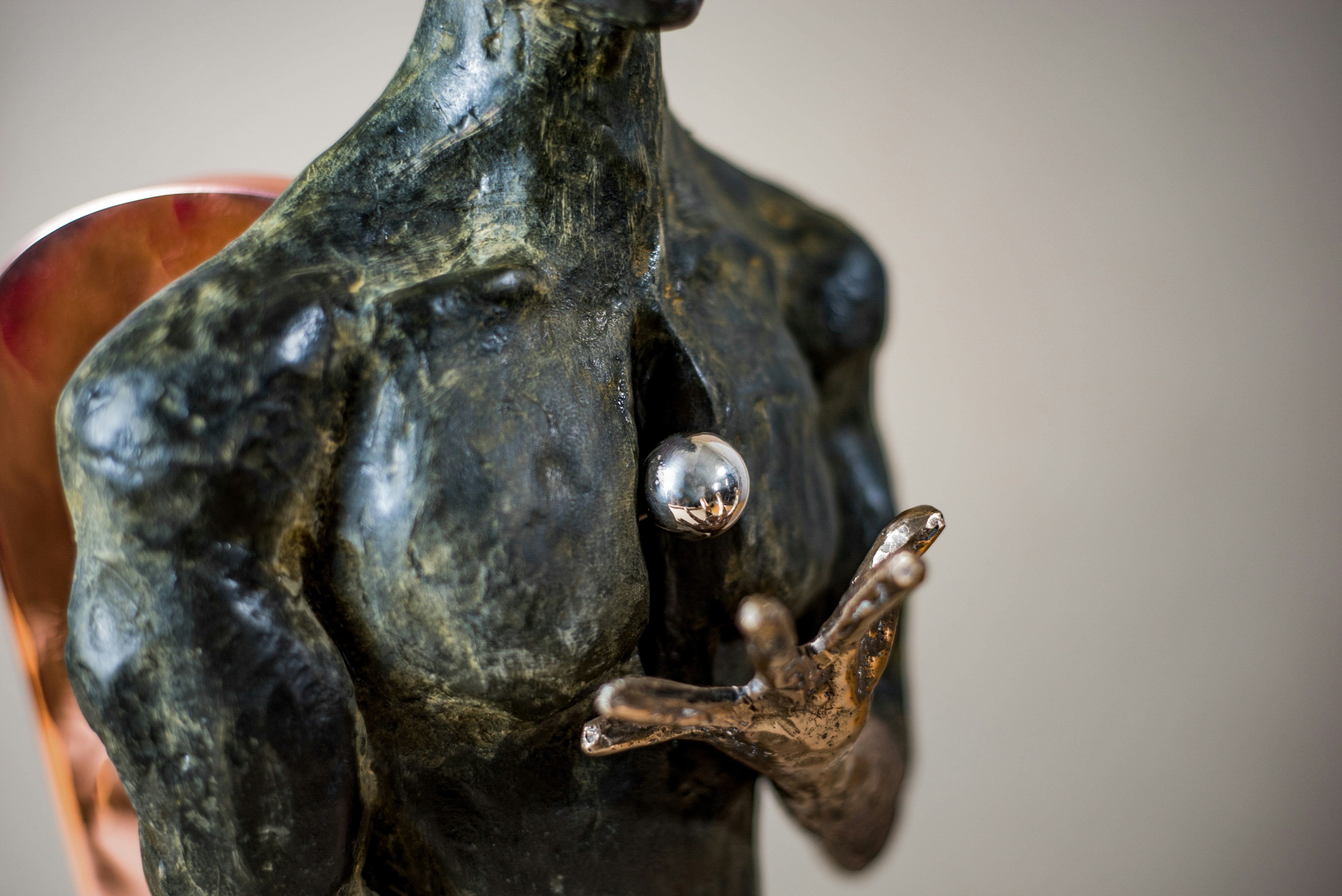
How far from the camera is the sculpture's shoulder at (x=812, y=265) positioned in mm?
892

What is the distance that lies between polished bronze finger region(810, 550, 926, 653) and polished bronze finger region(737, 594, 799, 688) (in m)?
0.02

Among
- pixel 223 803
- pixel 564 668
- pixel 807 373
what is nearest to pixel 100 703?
pixel 223 803

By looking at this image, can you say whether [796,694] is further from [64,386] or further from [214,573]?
[64,386]

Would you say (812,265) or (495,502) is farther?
(812,265)

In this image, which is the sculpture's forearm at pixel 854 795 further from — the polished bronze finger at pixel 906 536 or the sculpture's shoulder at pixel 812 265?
the sculpture's shoulder at pixel 812 265

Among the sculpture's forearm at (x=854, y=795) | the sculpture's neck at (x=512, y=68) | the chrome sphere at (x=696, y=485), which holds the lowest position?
the sculpture's forearm at (x=854, y=795)

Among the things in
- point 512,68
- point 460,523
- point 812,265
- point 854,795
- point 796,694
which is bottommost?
point 854,795

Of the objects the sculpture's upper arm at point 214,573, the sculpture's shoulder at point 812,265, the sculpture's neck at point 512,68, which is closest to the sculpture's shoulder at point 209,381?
the sculpture's upper arm at point 214,573

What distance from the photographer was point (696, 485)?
2.25ft

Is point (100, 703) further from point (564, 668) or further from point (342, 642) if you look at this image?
Answer: point (564, 668)

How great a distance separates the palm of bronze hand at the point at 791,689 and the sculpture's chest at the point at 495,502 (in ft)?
0.17

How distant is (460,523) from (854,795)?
38 cm

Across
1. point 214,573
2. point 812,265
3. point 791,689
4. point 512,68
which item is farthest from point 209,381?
point 812,265

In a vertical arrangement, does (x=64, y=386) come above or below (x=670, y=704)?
above
